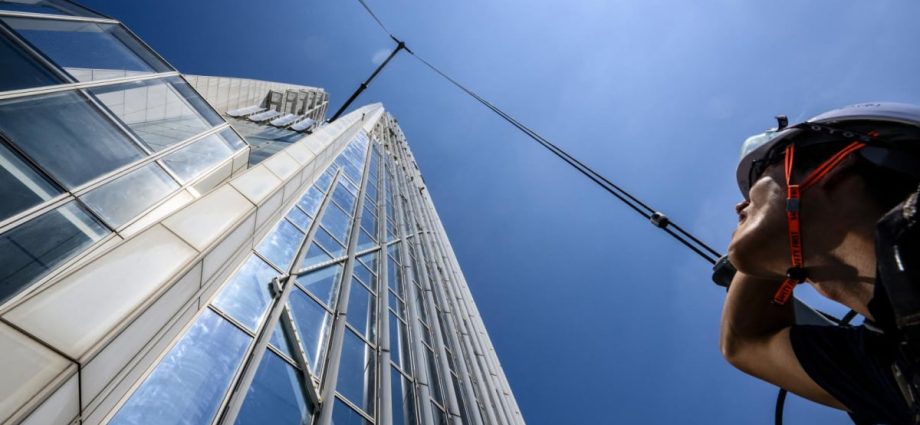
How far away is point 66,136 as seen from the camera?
6.11 meters

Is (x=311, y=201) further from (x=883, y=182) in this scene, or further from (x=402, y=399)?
Result: (x=883, y=182)

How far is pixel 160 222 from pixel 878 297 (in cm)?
668

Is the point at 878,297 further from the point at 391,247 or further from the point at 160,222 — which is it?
the point at 391,247

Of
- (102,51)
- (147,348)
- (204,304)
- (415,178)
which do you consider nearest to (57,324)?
(147,348)

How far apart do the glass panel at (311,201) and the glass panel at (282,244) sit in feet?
4.48

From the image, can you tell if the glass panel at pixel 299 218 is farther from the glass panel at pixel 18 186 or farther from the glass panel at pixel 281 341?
the glass panel at pixel 18 186

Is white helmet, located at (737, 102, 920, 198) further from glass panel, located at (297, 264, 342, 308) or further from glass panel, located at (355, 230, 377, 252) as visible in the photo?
glass panel, located at (355, 230, 377, 252)

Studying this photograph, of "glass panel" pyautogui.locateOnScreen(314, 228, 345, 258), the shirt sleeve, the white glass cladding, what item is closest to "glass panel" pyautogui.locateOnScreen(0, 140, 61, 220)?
the white glass cladding

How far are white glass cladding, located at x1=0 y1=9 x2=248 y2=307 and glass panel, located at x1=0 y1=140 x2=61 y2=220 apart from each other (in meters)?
0.01

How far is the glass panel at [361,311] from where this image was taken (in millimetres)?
9406

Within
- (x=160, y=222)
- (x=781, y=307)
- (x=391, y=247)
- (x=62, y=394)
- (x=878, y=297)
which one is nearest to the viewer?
(x=878, y=297)

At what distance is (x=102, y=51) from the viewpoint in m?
8.25

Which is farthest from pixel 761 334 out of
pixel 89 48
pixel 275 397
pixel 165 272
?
pixel 89 48

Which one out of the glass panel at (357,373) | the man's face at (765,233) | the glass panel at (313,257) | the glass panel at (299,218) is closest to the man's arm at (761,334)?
the man's face at (765,233)
